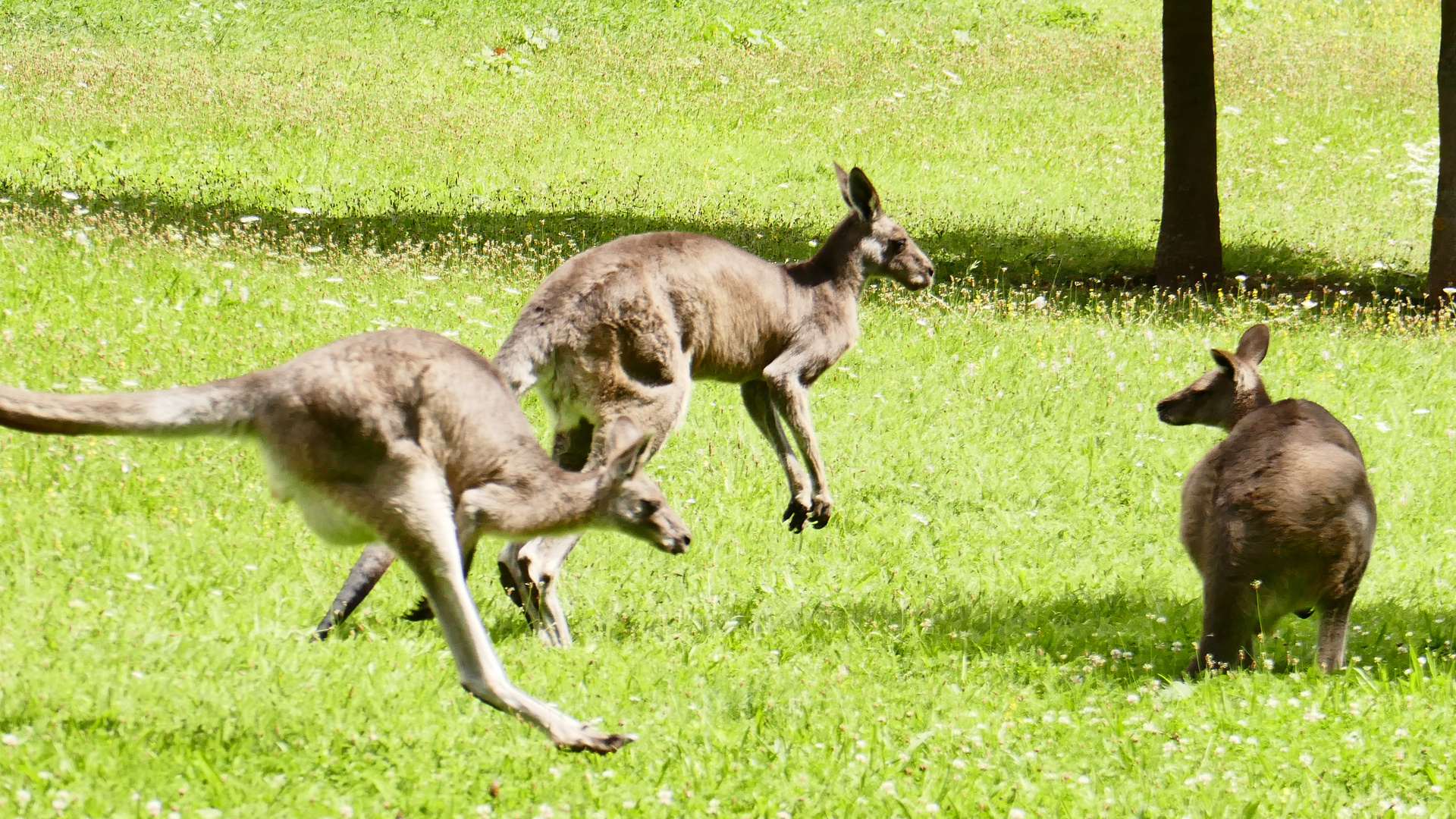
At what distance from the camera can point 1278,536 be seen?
6094 millimetres

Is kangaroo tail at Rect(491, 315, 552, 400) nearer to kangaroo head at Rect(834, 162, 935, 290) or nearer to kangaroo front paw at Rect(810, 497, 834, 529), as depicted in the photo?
kangaroo front paw at Rect(810, 497, 834, 529)

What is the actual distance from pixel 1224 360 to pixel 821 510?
2.27 metres

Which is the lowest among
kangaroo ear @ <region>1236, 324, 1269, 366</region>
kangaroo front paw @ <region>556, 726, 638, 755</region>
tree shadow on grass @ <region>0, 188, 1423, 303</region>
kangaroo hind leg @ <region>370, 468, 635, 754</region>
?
tree shadow on grass @ <region>0, 188, 1423, 303</region>

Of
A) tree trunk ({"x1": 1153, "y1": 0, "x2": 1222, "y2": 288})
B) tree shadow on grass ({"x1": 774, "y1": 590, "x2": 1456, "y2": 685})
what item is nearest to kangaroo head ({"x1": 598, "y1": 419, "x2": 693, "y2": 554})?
tree shadow on grass ({"x1": 774, "y1": 590, "x2": 1456, "y2": 685})

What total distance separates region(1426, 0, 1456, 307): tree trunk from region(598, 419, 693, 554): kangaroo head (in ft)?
37.1

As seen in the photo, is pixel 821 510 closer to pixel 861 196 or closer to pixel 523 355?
pixel 523 355

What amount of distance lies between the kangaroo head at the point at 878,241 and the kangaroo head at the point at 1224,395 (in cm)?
190

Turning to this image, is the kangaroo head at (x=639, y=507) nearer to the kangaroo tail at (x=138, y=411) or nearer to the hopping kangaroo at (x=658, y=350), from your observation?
the hopping kangaroo at (x=658, y=350)

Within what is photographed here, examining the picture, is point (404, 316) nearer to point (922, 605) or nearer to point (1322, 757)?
point (922, 605)

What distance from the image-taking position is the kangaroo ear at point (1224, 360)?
736 centimetres

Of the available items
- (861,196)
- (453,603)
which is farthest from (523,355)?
(861,196)

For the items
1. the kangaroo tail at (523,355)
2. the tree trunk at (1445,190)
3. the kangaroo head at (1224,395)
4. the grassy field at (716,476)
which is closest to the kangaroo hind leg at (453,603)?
the grassy field at (716,476)

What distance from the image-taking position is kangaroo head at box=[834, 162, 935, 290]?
8719 millimetres

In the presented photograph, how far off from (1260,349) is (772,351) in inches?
109
